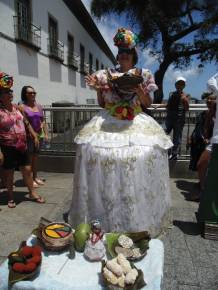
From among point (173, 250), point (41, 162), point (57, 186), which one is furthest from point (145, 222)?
point (41, 162)

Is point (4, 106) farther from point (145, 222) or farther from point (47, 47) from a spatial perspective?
point (47, 47)

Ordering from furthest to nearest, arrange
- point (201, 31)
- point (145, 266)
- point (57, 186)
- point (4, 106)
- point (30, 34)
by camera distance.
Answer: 1. point (201, 31)
2. point (30, 34)
3. point (57, 186)
4. point (4, 106)
5. point (145, 266)

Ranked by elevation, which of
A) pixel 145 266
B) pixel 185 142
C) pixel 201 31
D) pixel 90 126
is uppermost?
pixel 201 31

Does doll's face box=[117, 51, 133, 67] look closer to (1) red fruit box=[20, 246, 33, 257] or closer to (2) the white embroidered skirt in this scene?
(2) the white embroidered skirt

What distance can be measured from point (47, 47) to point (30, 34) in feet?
7.17

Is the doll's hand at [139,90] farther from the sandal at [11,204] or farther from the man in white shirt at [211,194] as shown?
the sandal at [11,204]

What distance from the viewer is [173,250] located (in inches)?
143

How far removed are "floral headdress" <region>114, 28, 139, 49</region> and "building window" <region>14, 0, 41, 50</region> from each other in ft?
23.9

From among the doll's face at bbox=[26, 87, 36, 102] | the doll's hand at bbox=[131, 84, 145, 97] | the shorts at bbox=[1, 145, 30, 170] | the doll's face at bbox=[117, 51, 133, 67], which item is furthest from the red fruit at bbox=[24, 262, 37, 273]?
the doll's face at bbox=[26, 87, 36, 102]

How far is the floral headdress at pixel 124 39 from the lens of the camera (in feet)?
11.9

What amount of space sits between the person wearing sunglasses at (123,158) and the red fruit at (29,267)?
1153mm

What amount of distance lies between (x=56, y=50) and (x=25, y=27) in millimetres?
3691

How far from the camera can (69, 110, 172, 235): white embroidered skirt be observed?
3396mm

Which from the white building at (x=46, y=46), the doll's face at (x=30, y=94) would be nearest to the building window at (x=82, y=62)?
the white building at (x=46, y=46)
